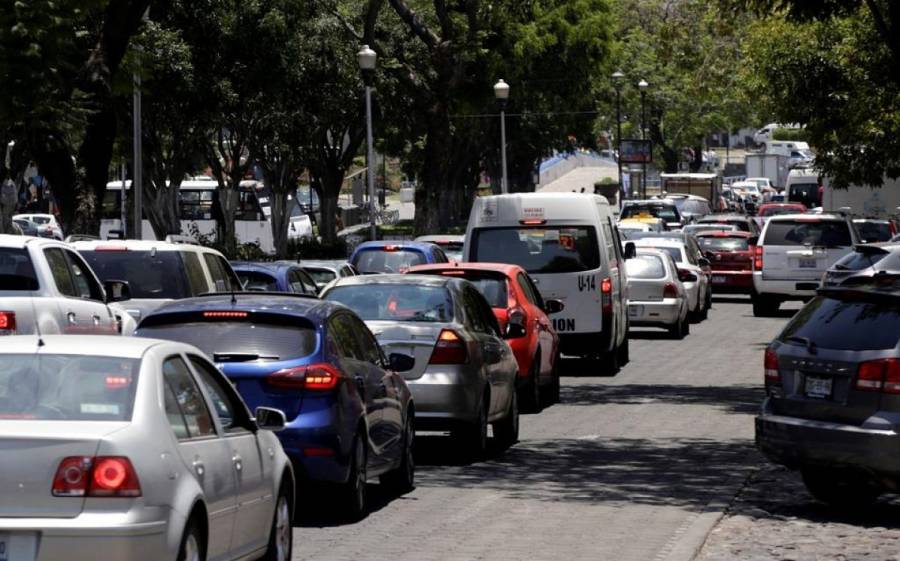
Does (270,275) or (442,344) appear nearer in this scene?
(442,344)

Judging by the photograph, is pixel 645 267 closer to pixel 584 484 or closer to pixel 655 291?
pixel 655 291

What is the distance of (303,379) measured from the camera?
12156 millimetres

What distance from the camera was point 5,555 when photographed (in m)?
7.58

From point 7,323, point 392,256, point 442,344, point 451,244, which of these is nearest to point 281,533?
point 442,344

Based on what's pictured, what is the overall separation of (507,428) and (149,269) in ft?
15.0

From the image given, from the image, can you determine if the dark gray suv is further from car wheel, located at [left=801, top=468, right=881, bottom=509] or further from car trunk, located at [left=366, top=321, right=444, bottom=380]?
car trunk, located at [left=366, top=321, right=444, bottom=380]

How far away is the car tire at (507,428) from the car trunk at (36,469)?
32.4 ft

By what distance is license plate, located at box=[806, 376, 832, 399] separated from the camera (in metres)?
12.6

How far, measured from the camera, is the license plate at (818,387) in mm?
12641

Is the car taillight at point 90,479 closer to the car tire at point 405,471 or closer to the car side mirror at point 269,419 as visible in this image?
the car side mirror at point 269,419

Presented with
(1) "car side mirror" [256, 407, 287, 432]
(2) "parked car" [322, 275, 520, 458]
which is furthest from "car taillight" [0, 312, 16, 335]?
(1) "car side mirror" [256, 407, 287, 432]

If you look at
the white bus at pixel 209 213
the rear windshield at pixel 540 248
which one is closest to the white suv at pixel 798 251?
the rear windshield at pixel 540 248

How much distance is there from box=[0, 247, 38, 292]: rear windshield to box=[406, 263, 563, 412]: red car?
4.66 m

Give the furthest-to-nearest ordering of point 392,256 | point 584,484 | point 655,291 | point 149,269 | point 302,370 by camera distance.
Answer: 1. point 655,291
2. point 392,256
3. point 149,269
4. point 584,484
5. point 302,370
